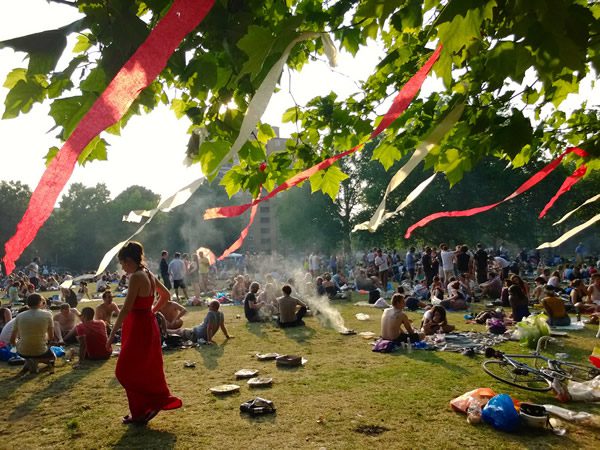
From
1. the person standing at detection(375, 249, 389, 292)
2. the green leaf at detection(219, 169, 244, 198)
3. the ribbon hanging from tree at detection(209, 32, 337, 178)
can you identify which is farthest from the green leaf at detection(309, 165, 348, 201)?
the person standing at detection(375, 249, 389, 292)

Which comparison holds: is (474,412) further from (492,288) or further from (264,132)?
(492,288)

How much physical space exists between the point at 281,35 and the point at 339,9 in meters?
1.84

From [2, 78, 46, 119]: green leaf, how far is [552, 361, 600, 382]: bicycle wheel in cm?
717

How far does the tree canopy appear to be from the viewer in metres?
2.20

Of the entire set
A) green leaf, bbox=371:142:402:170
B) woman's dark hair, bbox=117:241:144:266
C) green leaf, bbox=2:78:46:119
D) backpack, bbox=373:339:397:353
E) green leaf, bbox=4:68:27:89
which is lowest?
backpack, bbox=373:339:397:353

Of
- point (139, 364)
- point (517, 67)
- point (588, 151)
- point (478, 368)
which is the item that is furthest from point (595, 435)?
point (139, 364)

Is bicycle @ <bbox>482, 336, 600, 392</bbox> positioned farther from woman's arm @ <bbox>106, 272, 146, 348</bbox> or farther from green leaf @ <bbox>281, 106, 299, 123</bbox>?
woman's arm @ <bbox>106, 272, 146, 348</bbox>

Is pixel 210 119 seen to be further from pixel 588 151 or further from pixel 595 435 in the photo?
pixel 595 435

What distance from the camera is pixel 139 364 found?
5.09 meters

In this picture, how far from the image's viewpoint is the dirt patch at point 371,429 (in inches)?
197

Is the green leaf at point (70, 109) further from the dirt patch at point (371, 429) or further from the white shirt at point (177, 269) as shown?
the white shirt at point (177, 269)

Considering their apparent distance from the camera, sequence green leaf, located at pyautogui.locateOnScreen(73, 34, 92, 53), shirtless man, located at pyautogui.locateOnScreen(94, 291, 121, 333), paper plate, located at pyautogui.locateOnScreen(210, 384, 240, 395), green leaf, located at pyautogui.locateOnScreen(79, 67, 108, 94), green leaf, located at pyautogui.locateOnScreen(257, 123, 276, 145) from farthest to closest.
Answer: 1. shirtless man, located at pyautogui.locateOnScreen(94, 291, 121, 333)
2. paper plate, located at pyautogui.locateOnScreen(210, 384, 240, 395)
3. green leaf, located at pyautogui.locateOnScreen(257, 123, 276, 145)
4. green leaf, located at pyautogui.locateOnScreen(73, 34, 92, 53)
5. green leaf, located at pyautogui.locateOnScreen(79, 67, 108, 94)

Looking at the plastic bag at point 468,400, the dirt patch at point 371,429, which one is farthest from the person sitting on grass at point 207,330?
the plastic bag at point 468,400

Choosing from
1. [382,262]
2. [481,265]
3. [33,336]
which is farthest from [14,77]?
[382,262]
